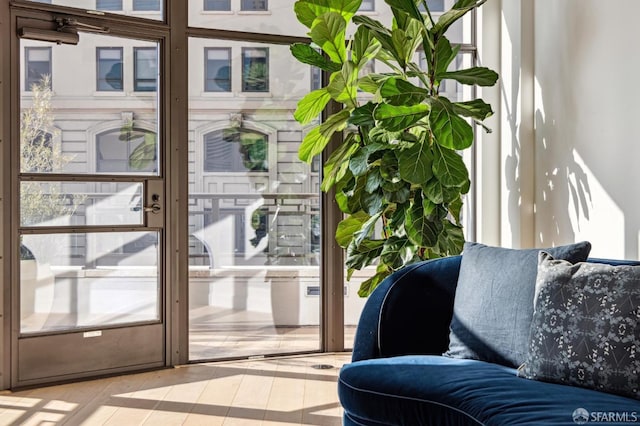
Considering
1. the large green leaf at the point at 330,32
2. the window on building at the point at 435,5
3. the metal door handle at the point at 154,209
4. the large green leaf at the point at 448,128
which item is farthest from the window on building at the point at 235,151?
the large green leaf at the point at 448,128

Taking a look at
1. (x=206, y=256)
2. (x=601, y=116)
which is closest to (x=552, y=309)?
(x=601, y=116)

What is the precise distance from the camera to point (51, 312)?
4.09m

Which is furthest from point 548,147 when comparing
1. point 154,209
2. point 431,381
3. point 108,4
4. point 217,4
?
point 108,4

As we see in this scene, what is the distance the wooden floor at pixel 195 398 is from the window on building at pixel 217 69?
69.7 inches

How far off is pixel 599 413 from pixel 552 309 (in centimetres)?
44

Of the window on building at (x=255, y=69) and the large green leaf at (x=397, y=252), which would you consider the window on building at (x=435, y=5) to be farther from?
the large green leaf at (x=397, y=252)

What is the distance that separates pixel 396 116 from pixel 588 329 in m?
1.42

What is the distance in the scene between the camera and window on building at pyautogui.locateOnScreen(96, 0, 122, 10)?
4.24 metres

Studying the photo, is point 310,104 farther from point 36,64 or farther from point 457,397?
point 457,397

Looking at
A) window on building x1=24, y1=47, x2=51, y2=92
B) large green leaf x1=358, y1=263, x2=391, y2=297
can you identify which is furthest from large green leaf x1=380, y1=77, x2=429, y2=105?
window on building x1=24, y1=47, x2=51, y2=92

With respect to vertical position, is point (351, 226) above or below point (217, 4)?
below

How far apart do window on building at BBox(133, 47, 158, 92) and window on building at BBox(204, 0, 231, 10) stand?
45 centimetres

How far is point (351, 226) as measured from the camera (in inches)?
154

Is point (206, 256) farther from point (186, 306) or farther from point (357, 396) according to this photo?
point (357, 396)
